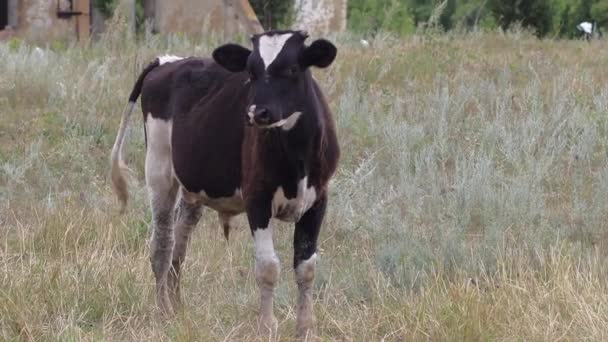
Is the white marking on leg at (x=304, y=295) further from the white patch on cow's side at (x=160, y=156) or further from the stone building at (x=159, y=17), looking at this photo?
the stone building at (x=159, y=17)

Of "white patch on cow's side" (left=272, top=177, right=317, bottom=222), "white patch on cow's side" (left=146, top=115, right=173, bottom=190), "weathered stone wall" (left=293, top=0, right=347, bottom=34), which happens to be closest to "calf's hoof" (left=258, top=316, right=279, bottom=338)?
"white patch on cow's side" (left=272, top=177, right=317, bottom=222)

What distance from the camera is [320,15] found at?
22.0m

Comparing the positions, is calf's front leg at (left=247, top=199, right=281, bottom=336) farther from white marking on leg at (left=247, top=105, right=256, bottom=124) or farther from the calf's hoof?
white marking on leg at (left=247, top=105, right=256, bottom=124)

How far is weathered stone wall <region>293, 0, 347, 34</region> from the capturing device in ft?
70.5

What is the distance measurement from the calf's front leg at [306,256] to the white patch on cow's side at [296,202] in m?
0.09

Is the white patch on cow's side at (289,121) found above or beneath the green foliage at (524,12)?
above

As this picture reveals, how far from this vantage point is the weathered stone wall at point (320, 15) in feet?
70.5

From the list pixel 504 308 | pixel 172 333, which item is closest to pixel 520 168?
pixel 504 308

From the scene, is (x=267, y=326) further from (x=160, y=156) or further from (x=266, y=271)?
(x=160, y=156)

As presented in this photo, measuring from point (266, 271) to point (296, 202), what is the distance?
1.24ft

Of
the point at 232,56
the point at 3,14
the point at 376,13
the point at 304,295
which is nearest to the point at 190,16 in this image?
the point at 3,14

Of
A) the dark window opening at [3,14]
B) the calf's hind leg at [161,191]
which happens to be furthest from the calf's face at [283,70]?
the dark window opening at [3,14]

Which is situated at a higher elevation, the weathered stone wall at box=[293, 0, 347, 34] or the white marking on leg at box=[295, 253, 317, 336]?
the white marking on leg at box=[295, 253, 317, 336]

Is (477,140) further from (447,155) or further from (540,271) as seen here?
(540,271)
